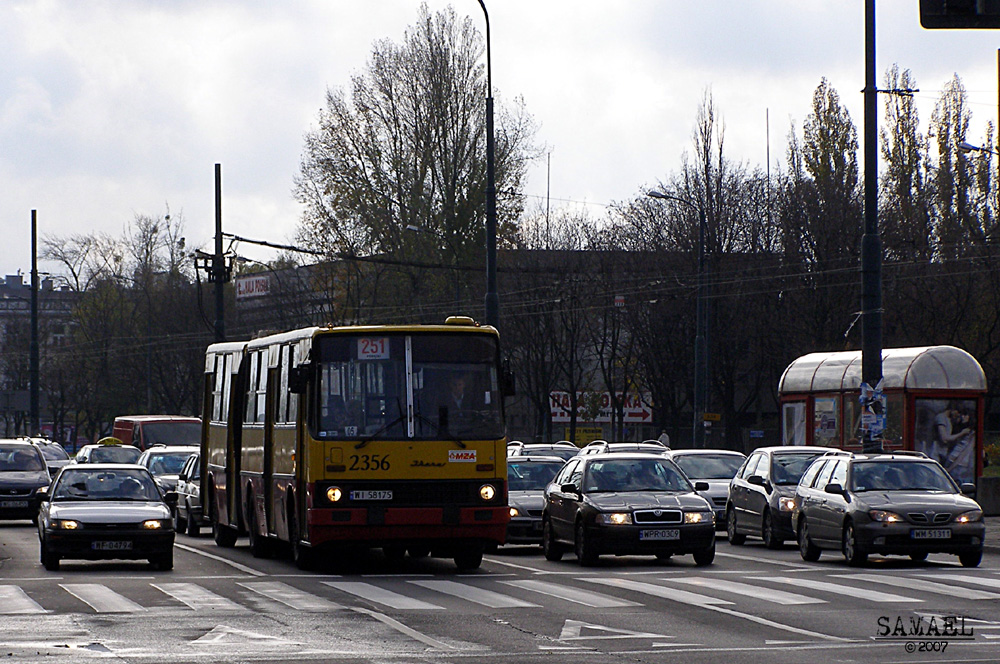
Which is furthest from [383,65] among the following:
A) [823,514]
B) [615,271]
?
[823,514]

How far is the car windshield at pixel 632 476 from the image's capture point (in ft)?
72.4

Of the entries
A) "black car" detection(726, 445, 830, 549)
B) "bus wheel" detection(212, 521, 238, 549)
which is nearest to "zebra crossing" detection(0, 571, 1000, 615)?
"black car" detection(726, 445, 830, 549)

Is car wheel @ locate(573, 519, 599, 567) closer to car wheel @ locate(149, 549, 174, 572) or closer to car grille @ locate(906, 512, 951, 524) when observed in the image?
car grille @ locate(906, 512, 951, 524)

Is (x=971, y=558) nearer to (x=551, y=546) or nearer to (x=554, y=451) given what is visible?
(x=551, y=546)

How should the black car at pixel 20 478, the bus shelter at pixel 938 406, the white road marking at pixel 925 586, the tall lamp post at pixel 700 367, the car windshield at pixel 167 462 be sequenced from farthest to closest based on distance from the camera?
the tall lamp post at pixel 700 367 → the car windshield at pixel 167 462 → the black car at pixel 20 478 → the bus shelter at pixel 938 406 → the white road marking at pixel 925 586

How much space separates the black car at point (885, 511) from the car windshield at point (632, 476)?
1808 millimetres

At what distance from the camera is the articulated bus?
776 inches

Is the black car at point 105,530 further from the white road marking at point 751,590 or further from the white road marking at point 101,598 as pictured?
the white road marking at point 751,590

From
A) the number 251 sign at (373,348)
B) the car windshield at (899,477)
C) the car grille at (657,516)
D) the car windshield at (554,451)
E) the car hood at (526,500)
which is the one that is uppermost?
the number 251 sign at (373,348)

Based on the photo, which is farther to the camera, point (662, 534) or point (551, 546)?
point (551, 546)

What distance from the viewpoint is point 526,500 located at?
25953 mm

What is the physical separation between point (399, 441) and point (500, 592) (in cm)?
325

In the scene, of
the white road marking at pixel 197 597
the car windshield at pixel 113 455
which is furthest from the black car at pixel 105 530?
the car windshield at pixel 113 455

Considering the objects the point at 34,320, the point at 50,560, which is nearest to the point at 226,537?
the point at 50,560
